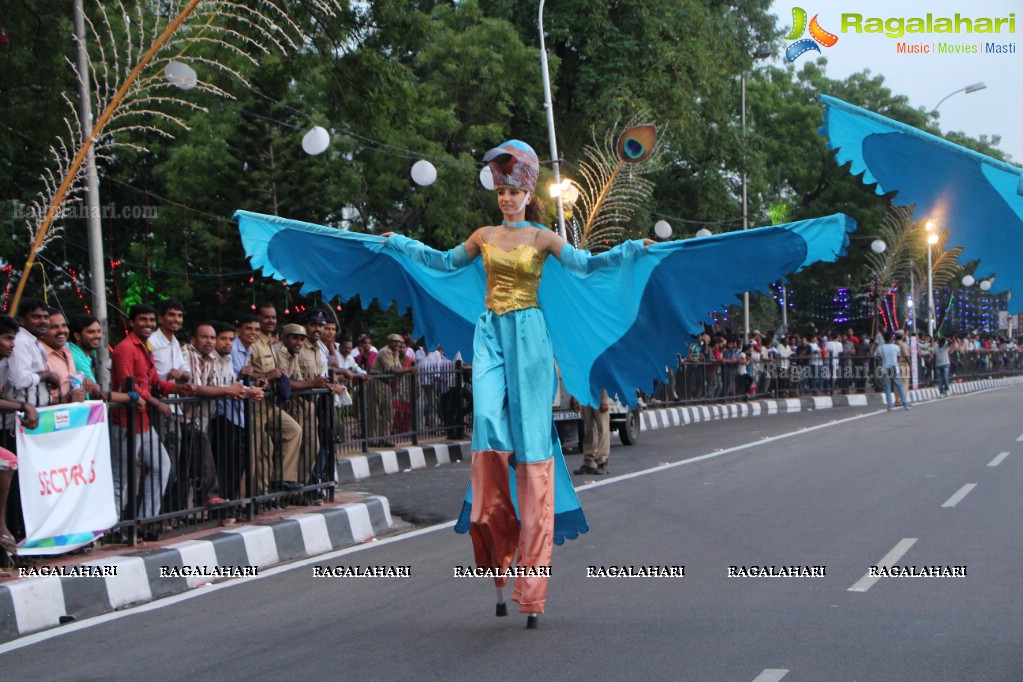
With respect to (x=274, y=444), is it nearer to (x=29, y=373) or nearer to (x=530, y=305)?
(x=29, y=373)

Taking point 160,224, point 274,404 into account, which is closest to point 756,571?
point 274,404

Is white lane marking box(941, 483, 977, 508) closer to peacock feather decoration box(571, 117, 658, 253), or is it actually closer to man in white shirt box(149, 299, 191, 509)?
man in white shirt box(149, 299, 191, 509)

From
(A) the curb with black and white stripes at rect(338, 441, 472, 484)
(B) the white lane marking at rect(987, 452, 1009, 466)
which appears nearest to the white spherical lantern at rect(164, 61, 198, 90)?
(A) the curb with black and white stripes at rect(338, 441, 472, 484)

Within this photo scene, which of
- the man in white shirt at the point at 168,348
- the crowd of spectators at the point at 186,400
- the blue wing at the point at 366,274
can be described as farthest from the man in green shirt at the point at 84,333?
the blue wing at the point at 366,274

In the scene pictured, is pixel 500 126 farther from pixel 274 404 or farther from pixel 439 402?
pixel 274 404

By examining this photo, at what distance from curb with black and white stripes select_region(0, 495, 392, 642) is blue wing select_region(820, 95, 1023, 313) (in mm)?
4779

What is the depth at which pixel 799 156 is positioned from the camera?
168 feet

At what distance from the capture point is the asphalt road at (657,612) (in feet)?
19.1

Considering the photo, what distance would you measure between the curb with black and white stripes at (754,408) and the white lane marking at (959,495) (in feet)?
34.1

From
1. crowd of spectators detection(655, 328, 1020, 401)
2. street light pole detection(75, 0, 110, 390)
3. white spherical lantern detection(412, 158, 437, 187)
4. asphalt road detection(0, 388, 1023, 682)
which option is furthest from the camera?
crowd of spectators detection(655, 328, 1020, 401)

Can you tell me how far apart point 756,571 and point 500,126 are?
23001 mm

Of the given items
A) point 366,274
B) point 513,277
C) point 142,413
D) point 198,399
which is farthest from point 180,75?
point 513,277

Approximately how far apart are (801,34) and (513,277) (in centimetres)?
4004

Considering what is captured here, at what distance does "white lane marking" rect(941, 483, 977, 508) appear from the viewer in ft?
37.0
